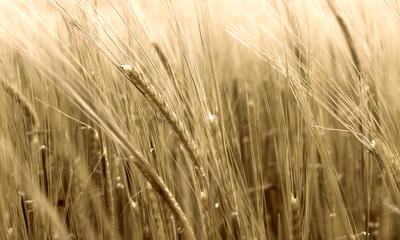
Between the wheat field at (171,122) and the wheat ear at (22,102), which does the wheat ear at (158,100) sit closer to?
the wheat field at (171,122)

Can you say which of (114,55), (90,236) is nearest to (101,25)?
(114,55)

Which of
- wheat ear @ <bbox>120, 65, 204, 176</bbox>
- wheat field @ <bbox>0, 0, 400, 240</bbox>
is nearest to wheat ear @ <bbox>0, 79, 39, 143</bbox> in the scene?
wheat field @ <bbox>0, 0, 400, 240</bbox>

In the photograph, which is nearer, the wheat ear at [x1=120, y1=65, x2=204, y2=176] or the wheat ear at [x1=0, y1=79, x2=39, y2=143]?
the wheat ear at [x1=120, y1=65, x2=204, y2=176]

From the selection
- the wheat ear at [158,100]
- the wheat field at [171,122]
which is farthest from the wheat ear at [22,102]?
the wheat ear at [158,100]

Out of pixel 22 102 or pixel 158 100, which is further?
pixel 22 102

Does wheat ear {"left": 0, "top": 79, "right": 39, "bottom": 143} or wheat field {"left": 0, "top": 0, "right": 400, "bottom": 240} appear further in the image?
wheat ear {"left": 0, "top": 79, "right": 39, "bottom": 143}

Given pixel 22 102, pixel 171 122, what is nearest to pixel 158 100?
pixel 171 122

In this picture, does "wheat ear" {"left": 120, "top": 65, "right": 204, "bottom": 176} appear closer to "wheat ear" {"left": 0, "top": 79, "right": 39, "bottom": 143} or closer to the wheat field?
the wheat field

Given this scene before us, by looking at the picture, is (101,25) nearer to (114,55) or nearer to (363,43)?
(114,55)

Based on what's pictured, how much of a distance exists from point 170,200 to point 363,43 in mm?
387

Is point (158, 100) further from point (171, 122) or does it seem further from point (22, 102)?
point (22, 102)

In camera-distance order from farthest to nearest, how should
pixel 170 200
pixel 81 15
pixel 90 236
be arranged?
pixel 90 236 < pixel 81 15 < pixel 170 200

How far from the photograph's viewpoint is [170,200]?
579 mm

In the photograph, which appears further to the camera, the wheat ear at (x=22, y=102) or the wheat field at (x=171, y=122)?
the wheat ear at (x=22, y=102)
